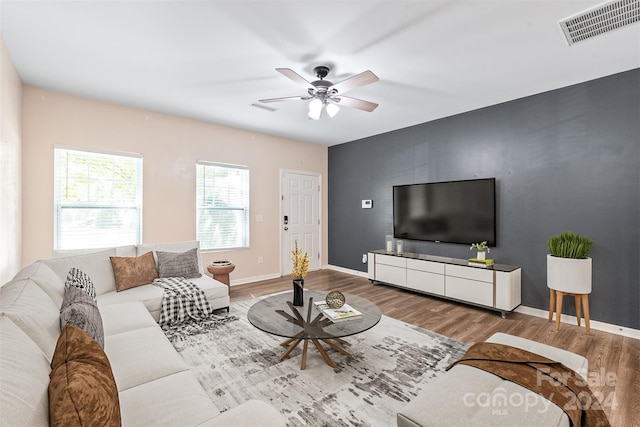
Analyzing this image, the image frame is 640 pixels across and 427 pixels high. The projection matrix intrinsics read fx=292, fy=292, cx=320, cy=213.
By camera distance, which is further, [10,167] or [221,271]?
[221,271]

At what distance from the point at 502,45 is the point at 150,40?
298 cm

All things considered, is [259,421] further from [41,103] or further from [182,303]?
[41,103]

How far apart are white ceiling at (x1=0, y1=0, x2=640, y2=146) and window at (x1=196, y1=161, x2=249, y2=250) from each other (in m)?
1.25

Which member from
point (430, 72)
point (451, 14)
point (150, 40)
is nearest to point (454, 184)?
point (430, 72)

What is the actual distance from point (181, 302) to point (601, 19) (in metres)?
4.35

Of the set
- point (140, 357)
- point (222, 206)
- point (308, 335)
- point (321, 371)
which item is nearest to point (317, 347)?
point (321, 371)

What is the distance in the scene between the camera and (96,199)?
3.73 metres

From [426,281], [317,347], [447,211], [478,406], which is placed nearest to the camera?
[478,406]

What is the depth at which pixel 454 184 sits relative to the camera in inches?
169

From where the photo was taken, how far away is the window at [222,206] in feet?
15.2

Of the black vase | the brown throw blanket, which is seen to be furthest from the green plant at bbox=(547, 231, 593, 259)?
the black vase

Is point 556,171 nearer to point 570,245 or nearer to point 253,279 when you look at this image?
point 570,245

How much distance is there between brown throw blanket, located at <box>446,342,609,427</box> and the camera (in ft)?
4.33

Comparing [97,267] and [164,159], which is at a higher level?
[164,159]
